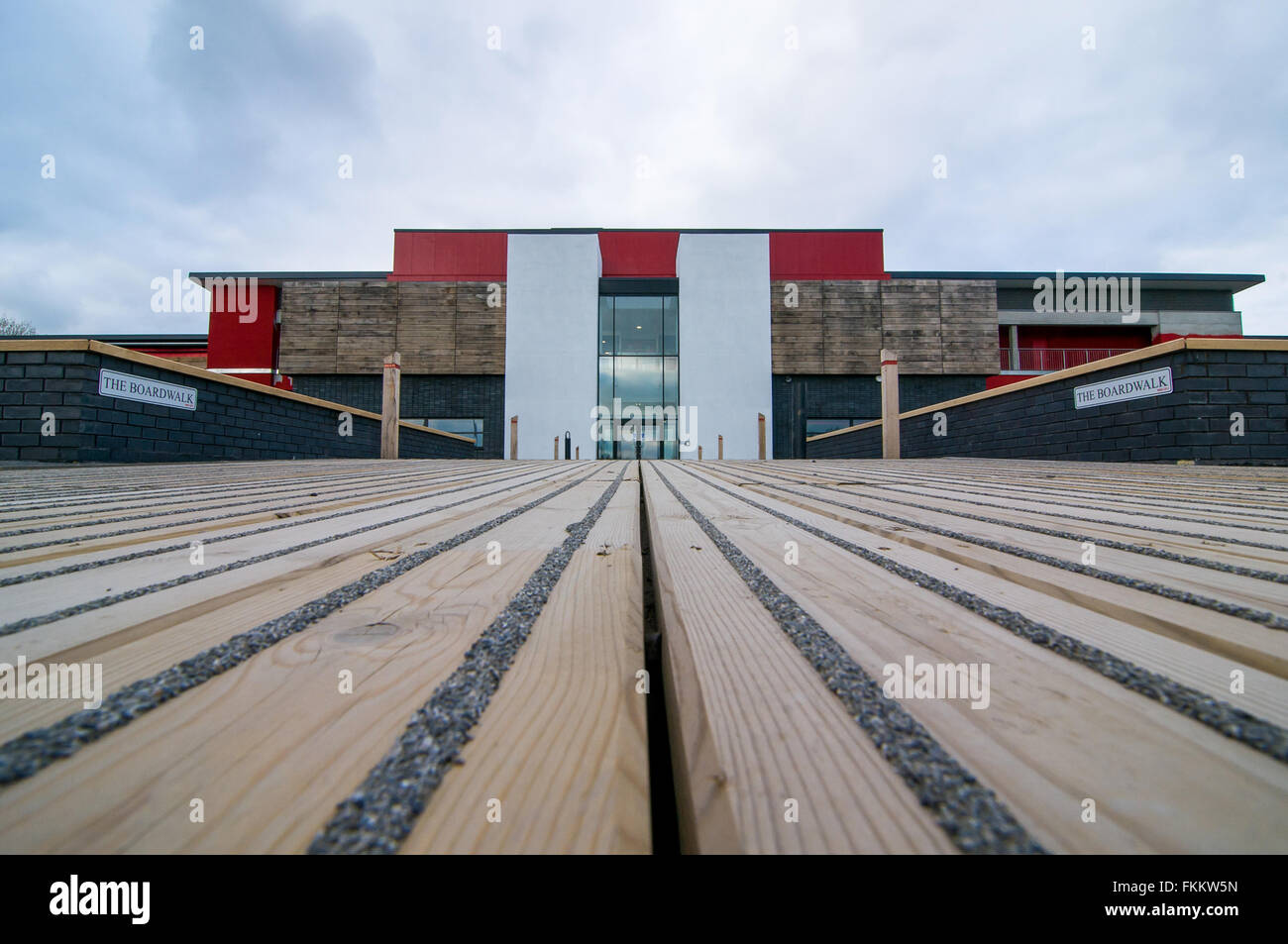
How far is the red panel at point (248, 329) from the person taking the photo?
16.6 m

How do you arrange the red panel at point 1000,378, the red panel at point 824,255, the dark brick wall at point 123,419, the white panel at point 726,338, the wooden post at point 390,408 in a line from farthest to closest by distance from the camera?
the red panel at point 824,255 < the red panel at point 1000,378 < the white panel at point 726,338 < the wooden post at point 390,408 < the dark brick wall at point 123,419

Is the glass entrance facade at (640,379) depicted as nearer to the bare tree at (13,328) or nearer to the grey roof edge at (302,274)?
the grey roof edge at (302,274)

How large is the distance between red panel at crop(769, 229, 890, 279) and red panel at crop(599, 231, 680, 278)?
10.5ft

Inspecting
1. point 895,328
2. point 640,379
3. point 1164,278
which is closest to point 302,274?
point 640,379

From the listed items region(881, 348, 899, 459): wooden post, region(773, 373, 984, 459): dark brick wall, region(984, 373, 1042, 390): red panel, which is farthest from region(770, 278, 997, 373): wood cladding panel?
region(881, 348, 899, 459): wooden post

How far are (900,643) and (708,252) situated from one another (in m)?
16.4

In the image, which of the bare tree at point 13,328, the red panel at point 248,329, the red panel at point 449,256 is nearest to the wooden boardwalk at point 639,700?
the red panel at point 449,256

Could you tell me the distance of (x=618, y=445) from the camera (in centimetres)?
1554

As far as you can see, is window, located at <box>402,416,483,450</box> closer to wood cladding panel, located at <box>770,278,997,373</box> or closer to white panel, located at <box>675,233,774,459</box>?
white panel, located at <box>675,233,774,459</box>

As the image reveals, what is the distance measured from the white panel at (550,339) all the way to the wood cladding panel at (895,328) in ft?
18.3

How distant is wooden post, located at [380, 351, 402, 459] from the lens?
313 inches

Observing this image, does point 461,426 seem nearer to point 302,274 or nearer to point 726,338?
point 302,274

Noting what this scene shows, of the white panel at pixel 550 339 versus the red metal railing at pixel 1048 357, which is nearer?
the white panel at pixel 550 339
